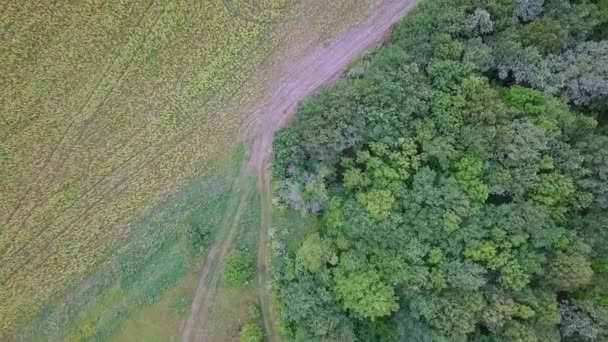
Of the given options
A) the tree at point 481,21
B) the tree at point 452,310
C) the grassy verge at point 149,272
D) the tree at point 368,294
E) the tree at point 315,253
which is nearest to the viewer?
the tree at point 452,310

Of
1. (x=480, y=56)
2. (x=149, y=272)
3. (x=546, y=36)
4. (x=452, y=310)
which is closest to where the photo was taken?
(x=452, y=310)

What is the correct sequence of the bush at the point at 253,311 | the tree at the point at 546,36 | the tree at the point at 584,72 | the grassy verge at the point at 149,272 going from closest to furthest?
the tree at the point at 584,72 → the tree at the point at 546,36 → the bush at the point at 253,311 → the grassy verge at the point at 149,272

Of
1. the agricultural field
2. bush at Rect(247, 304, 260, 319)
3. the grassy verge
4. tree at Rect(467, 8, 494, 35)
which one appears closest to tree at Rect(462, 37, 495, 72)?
tree at Rect(467, 8, 494, 35)

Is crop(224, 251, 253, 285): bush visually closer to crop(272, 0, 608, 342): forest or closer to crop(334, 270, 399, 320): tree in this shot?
crop(272, 0, 608, 342): forest

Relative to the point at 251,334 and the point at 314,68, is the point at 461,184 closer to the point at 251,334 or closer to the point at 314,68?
the point at 314,68

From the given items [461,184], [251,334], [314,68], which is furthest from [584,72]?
[251,334]

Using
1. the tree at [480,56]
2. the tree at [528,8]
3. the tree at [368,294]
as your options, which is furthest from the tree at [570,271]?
the tree at [528,8]

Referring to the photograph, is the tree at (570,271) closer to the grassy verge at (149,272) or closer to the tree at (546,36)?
the tree at (546,36)
